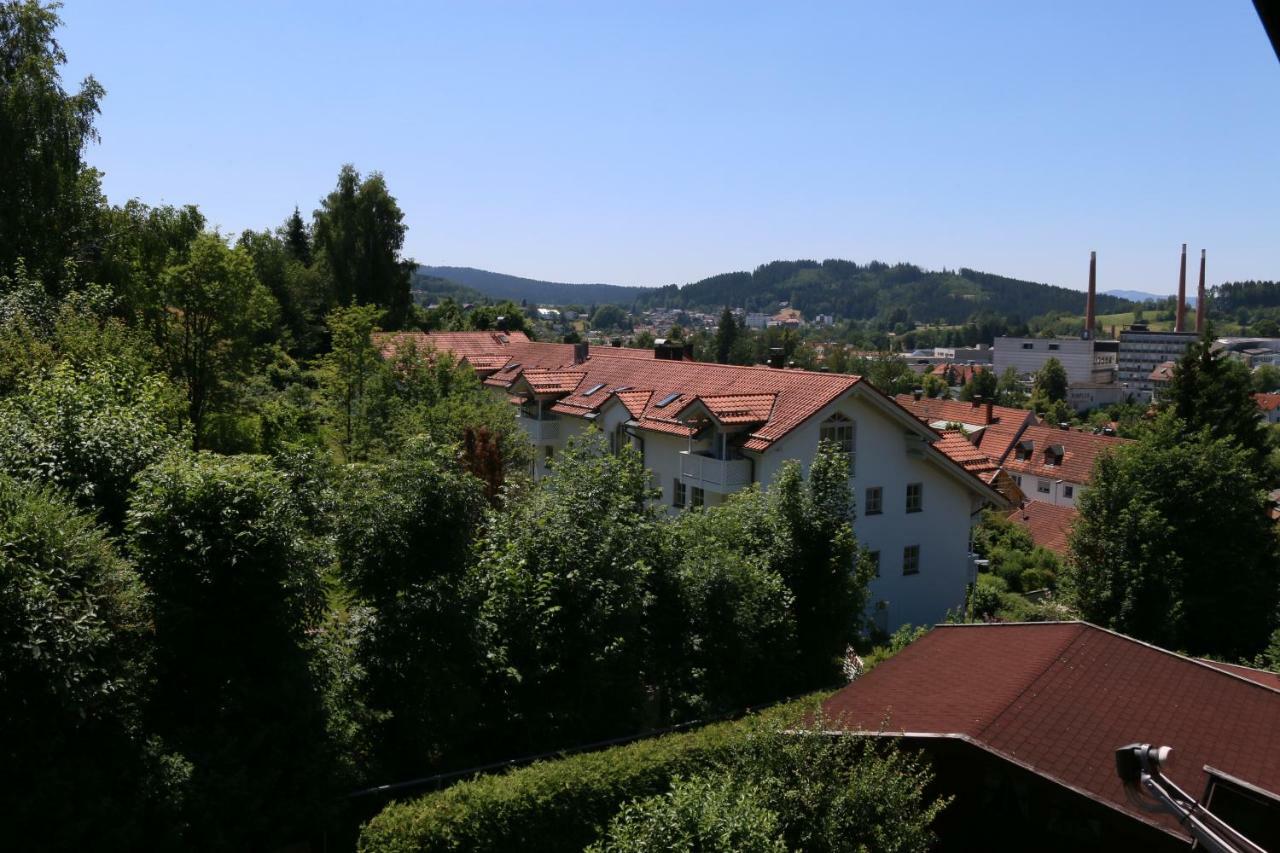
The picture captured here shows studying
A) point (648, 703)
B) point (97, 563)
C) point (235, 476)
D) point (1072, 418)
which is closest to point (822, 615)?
point (648, 703)

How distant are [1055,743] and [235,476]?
9997mm

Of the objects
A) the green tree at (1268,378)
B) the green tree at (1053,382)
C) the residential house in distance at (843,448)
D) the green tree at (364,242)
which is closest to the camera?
the residential house in distance at (843,448)

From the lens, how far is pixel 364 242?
5625 cm

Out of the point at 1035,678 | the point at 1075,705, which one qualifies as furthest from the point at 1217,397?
the point at 1075,705

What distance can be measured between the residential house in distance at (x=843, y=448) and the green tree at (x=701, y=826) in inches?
612

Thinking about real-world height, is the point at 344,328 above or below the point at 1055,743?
above

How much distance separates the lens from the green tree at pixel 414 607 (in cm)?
1197

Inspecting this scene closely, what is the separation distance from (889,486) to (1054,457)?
140ft

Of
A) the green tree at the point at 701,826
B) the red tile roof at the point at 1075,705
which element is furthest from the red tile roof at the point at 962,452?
the green tree at the point at 701,826

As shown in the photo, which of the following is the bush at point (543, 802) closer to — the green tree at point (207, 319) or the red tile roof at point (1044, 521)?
the green tree at point (207, 319)

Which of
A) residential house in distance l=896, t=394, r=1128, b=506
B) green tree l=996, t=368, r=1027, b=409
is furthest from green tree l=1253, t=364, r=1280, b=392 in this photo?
residential house in distance l=896, t=394, r=1128, b=506

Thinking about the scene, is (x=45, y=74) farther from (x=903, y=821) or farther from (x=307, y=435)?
(x=903, y=821)

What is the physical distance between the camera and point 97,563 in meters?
10.0

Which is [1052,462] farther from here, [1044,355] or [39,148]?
[1044,355]
